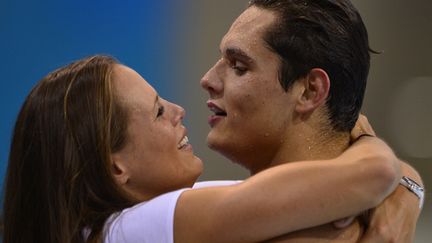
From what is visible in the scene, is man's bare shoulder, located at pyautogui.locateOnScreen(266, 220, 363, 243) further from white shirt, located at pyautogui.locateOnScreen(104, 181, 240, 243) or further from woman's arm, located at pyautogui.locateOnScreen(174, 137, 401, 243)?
white shirt, located at pyautogui.locateOnScreen(104, 181, 240, 243)

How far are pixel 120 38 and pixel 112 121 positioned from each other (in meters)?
1.63

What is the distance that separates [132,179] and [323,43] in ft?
1.39

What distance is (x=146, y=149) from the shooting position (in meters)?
1.23

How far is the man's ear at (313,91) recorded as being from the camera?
1241 mm

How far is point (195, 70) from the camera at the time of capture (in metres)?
2.98

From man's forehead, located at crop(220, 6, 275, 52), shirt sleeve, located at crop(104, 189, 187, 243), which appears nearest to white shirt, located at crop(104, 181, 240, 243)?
shirt sleeve, located at crop(104, 189, 187, 243)

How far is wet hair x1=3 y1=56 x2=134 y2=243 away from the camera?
1167mm

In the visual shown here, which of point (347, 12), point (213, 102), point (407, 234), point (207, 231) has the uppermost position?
point (347, 12)

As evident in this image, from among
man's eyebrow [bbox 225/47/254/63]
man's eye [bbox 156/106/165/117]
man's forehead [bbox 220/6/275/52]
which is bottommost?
man's eye [bbox 156/106/165/117]

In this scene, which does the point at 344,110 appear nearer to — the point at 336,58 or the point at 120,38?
the point at 336,58

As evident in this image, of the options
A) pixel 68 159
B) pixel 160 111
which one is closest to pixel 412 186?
pixel 160 111

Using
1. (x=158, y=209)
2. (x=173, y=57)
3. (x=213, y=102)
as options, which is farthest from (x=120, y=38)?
(x=158, y=209)

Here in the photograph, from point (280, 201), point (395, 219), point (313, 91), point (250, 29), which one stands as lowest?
point (395, 219)

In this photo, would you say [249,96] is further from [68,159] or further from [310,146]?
[68,159]
